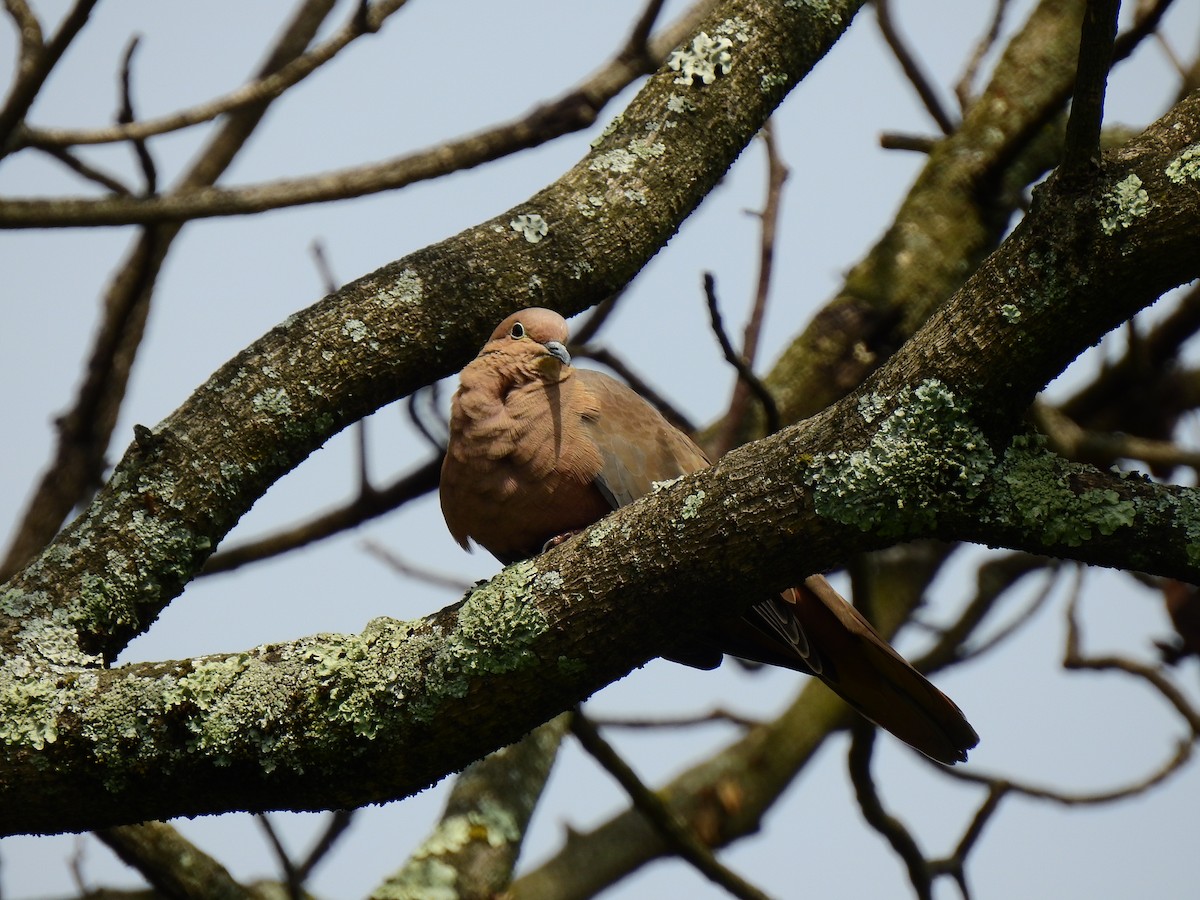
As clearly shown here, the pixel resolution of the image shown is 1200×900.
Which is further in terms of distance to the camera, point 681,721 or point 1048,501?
point 681,721

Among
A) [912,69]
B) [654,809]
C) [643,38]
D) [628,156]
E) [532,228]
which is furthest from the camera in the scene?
[912,69]

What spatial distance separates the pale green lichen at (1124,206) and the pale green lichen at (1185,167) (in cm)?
5

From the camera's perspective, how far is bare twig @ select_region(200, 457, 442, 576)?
171 inches

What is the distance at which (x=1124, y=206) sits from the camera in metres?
2.01

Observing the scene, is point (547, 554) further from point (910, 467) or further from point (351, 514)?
point (351, 514)

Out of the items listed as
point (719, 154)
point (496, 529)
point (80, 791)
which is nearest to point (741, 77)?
point (719, 154)

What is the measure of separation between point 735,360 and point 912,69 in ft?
6.38

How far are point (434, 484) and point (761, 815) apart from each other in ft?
6.46

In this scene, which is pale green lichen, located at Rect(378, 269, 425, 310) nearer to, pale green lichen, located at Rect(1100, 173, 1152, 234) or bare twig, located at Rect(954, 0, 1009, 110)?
pale green lichen, located at Rect(1100, 173, 1152, 234)

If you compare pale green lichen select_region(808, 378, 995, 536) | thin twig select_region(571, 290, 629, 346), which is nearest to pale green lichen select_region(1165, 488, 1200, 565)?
pale green lichen select_region(808, 378, 995, 536)

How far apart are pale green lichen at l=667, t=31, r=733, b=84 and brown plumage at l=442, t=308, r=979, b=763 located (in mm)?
720

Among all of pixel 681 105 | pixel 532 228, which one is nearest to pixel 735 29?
pixel 681 105

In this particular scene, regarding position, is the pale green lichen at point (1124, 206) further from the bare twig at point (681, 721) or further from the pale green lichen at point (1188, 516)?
the bare twig at point (681, 721)

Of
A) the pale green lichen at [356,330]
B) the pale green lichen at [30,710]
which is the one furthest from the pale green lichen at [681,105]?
the pale green lichen at [30,710]
